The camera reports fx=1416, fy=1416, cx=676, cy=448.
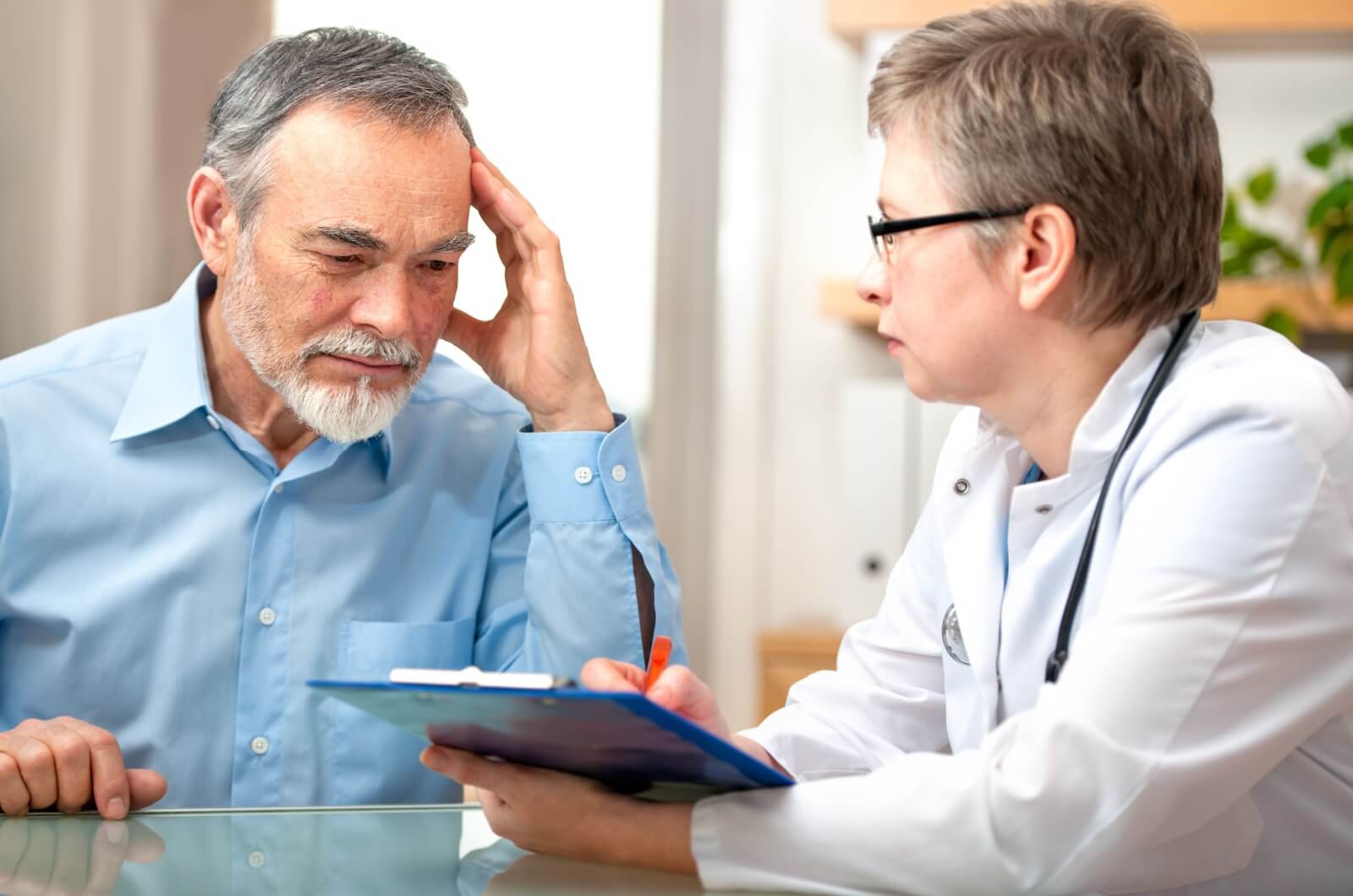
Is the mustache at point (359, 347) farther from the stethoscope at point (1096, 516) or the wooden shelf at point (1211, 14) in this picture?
the wooden shelf at point (1211, 14)

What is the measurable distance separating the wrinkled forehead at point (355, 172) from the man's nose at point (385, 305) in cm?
6

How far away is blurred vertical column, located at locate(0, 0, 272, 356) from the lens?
188 cm

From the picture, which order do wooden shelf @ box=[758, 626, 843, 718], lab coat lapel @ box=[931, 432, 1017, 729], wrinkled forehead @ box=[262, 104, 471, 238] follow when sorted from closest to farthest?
lab coat lapel @ box=[931, 432, 1017, 729], wrinkled forehead @ box=[262, 104, 471, 238], wooden shelf @ box=[758, 626, 843, 718]

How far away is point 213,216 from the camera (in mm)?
1606

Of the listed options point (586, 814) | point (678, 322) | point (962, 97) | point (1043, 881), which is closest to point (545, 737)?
point (586, 814)

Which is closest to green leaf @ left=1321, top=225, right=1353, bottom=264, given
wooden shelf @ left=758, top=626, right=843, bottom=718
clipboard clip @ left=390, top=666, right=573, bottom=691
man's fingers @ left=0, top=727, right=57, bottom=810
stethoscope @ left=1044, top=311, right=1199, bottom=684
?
wooden shelf @ left=758, top=626, right=843, bottom=718

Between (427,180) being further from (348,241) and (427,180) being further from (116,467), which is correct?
(116,467)

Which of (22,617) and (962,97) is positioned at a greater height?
(962,97)

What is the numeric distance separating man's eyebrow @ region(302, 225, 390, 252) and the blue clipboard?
0.57 metres

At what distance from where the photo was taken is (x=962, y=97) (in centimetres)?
A: 118

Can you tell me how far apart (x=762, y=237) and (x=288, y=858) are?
111 inches

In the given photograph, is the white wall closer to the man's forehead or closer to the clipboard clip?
the man's forehead

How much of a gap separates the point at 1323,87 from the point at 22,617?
3345mm

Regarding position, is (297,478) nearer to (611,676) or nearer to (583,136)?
(611,676)
